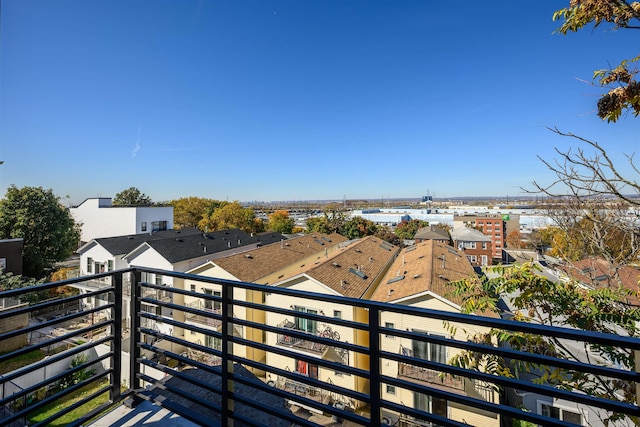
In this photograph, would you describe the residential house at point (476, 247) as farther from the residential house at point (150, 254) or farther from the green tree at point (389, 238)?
the residential house at point (150, 254)

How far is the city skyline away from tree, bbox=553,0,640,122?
0.43 feet

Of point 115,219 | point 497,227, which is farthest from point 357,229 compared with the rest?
point 115,219

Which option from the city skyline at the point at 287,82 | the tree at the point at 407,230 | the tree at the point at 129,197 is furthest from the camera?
the tree at the point at 129,197

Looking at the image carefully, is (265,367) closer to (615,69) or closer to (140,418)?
(140,418)

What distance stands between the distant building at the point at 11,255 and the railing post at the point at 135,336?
1928cm

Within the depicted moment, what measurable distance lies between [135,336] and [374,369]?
1812 mm

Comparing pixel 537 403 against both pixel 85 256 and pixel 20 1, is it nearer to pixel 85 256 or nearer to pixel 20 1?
pixel 20 1

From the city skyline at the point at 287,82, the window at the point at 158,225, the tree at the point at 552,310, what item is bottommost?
the window at the point at 158,225

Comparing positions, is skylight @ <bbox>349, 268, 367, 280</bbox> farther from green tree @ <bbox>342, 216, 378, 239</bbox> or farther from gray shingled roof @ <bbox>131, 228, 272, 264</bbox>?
green tree @ <bbox>342, 216, 378, 239</bbox>

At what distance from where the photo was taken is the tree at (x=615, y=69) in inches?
82.6

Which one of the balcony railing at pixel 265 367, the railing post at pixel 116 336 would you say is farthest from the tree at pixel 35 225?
the railing post at pixel 116 336

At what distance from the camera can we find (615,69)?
2.25m

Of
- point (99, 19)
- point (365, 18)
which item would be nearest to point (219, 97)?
point (99, 19)

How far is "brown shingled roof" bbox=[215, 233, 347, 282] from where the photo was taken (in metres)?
12.4
